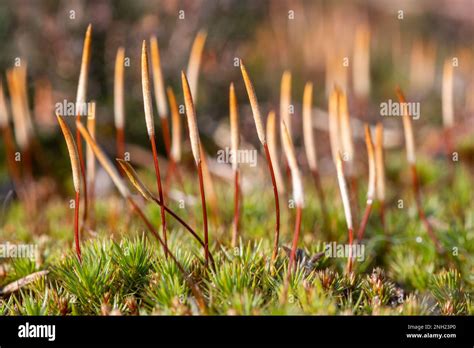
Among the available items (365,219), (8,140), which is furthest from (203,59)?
(365,219)

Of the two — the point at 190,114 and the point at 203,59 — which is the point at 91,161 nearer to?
the point at 190,114

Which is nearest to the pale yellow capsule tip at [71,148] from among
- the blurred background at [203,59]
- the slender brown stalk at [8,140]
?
the slender brown stalk at [8,140]

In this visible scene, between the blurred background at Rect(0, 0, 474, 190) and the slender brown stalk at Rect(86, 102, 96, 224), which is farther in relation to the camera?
the blurred background at Rect(0, 0, 474, 190)

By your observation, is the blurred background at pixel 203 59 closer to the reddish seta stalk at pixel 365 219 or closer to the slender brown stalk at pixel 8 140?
the slender brown stalk at pixel 8 140

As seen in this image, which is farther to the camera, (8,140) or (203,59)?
(203,59)

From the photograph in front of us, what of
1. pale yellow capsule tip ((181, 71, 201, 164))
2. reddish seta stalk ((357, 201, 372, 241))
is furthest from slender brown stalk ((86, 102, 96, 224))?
reddish seta stalk ((357, 201, 372, 241))

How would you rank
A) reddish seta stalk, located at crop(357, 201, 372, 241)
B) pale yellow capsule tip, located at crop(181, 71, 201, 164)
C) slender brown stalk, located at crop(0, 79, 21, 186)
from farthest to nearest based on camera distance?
1. slender brown stalk, located at crop(0, 79, 21, 186)
2. reddish seta stalk, located at crop(357, 201, 372, 241)
3. pale yellow capsule tip, located at crop(181, 71, 201, 164)

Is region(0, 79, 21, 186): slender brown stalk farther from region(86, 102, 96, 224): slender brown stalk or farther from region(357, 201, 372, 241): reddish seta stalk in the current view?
region(357, 201, 372, 241): reddish seta stalk

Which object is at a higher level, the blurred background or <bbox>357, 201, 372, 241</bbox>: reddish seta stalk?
the blurred background

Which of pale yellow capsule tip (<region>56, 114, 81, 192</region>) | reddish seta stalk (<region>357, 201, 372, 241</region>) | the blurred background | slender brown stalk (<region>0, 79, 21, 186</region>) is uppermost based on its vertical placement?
the blurred background
